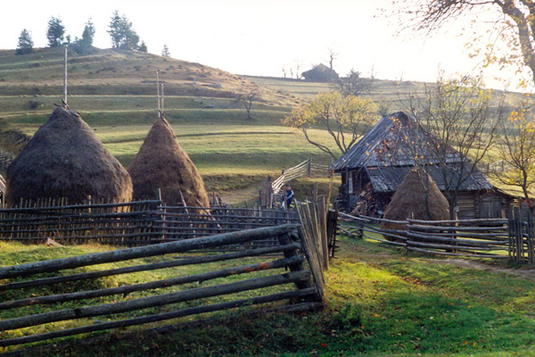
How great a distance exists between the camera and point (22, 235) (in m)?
13.1

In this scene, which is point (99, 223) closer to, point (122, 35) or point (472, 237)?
point (472, 237)

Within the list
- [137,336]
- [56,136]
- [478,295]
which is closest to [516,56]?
[478,295]

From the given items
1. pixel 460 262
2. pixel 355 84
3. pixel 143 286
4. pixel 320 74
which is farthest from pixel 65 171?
pixel 320 74

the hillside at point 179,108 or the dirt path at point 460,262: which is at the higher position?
the hillside at point 179,108

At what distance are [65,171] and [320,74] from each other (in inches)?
4035

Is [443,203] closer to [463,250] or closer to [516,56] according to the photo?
[463,250]

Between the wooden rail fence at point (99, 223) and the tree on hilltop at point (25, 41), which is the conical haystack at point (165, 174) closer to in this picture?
the wooden rail fence at point (99, 223)

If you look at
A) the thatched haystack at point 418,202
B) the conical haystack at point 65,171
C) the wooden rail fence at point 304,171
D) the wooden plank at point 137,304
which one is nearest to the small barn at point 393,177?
the wooden rail fence at point 304,171

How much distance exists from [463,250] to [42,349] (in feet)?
44.1

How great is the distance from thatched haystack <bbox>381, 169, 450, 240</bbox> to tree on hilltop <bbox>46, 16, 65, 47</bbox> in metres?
112

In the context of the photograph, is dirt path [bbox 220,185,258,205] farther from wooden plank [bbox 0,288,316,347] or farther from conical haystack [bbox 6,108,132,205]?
wooden plank [bbox 0,288,316,347]

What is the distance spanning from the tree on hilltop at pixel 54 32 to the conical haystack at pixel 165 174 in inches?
4274

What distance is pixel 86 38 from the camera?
11419cm

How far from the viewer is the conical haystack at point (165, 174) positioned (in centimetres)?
1664
